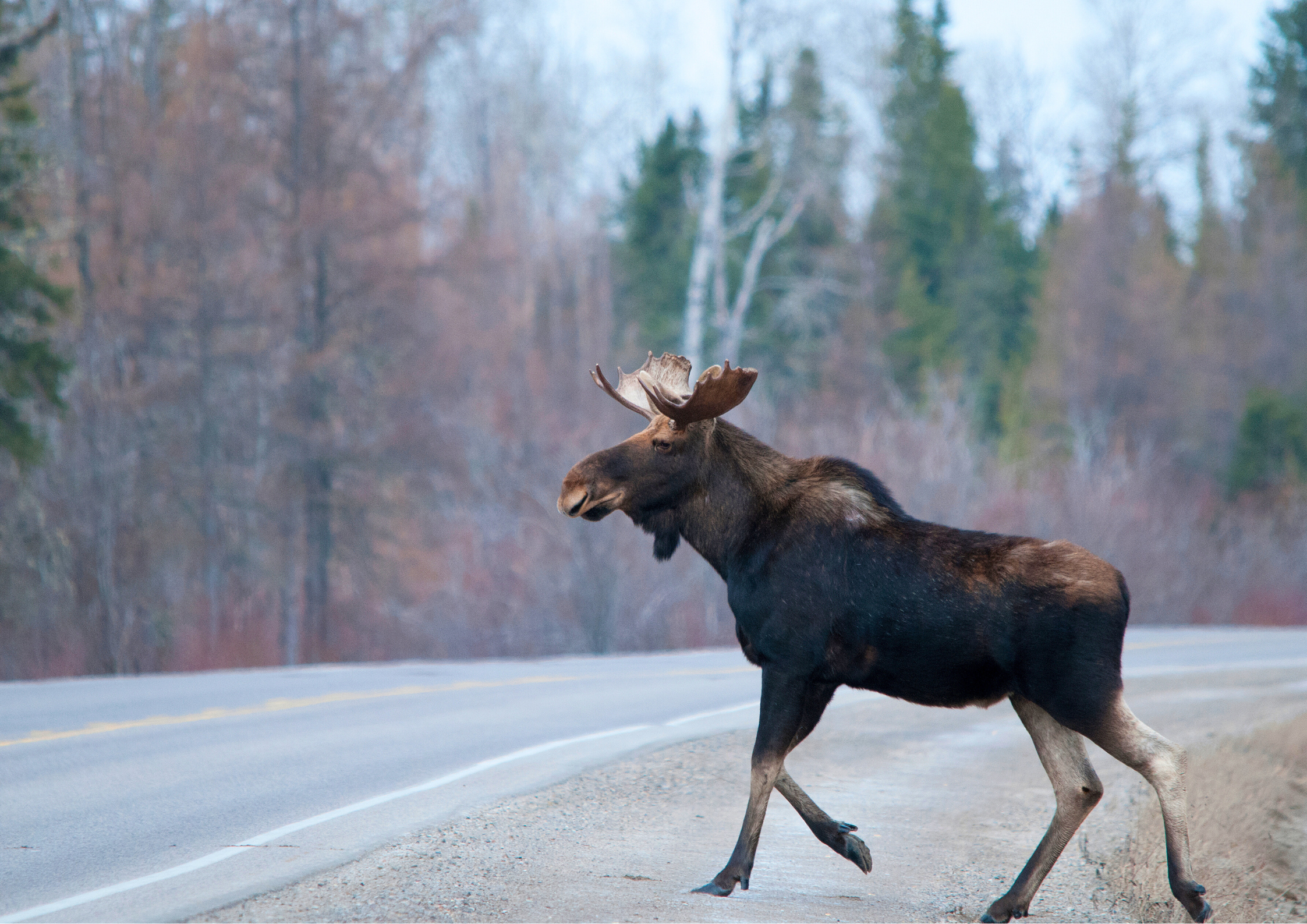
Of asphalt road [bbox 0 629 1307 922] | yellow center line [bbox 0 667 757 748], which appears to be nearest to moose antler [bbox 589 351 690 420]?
asphalt road [bbox 0 629 1307 922]

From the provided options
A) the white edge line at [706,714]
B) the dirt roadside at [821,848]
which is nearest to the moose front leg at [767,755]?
the dirt roadside at [821,848]

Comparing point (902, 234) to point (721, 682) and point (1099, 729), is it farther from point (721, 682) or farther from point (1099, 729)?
point (1099, 729)

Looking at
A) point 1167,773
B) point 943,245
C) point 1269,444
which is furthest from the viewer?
point 943,245

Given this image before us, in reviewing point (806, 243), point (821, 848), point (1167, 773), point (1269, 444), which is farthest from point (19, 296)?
point (1269, 444)

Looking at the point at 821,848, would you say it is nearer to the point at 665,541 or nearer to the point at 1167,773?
the point at 665,541

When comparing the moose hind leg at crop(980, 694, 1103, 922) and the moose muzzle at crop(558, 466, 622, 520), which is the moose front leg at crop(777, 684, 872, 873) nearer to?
the moose hind leg at crop(980, 694, 1103, 922)

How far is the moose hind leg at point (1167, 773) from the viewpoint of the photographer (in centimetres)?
540

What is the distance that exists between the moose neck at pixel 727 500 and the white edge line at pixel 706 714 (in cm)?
537

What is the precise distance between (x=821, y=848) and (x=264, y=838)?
9.53 feet

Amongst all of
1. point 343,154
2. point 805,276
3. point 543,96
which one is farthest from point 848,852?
point 543,96

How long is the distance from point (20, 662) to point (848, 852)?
17319 mm

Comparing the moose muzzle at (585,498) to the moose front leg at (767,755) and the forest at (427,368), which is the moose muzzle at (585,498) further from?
the forest at (427,368)

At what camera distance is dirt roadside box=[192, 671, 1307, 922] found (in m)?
5.77

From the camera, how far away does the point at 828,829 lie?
239 inches
